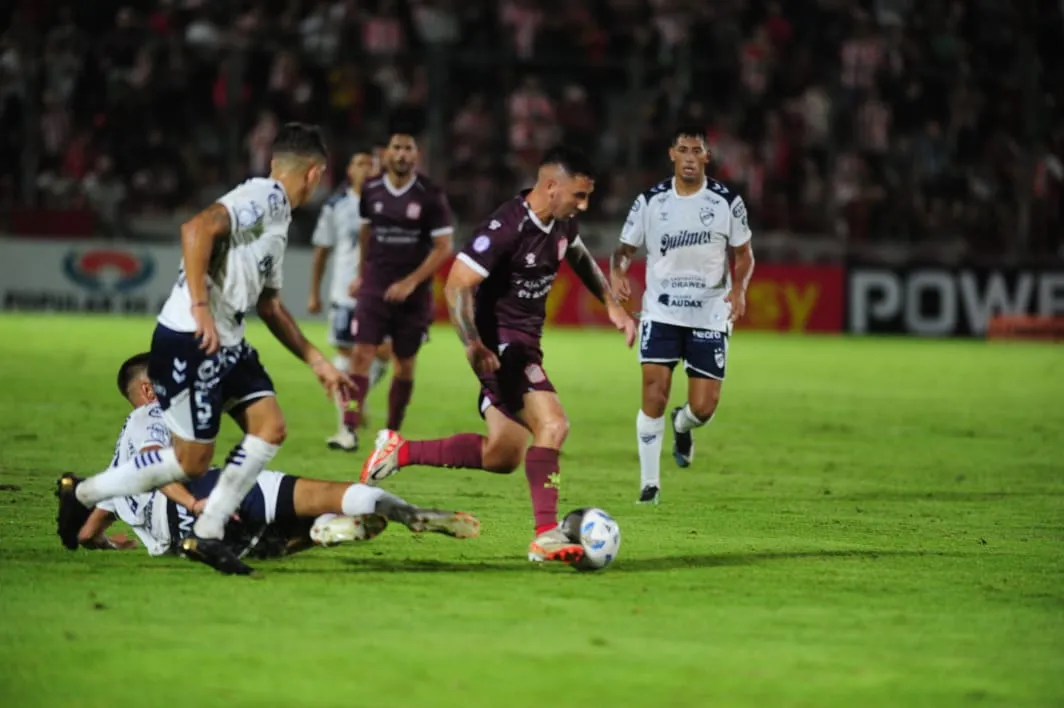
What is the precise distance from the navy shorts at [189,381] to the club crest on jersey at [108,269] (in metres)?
21.4

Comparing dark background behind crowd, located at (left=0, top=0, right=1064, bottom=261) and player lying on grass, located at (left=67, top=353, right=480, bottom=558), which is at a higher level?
dark background behind crowd, located at (left=0, top=0, right=1064, bottom=261)

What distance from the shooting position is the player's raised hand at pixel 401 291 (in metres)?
13.7

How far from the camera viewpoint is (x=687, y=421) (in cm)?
1249

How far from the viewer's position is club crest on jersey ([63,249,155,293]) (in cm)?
2872

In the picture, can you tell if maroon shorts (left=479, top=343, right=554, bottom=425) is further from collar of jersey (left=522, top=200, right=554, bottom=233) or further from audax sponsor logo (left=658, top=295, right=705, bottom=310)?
audax sponsor logo (left=658, top=295, right=705, bottom=310)

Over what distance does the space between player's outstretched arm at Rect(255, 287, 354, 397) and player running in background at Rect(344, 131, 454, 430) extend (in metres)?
6.13

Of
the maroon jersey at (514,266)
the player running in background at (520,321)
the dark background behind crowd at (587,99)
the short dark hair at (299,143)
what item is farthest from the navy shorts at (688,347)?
the dark background behind crowd at (587,99)

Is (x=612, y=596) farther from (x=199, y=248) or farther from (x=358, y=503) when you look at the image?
(x=199, y=248)

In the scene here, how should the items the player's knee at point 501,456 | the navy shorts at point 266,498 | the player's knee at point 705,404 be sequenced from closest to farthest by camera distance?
1. the navy shorts at point 266,498
2. the player's knee at point 501,456
3. the player's knee at point 705,404

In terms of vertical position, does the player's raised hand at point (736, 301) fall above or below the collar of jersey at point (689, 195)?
below

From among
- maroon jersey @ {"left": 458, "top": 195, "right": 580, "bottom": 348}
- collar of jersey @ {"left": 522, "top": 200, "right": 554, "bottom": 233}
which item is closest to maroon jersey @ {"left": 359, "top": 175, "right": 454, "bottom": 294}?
maroon jersey @ {"left": 458, "top": 195, "right": 580, "bottom": 348}

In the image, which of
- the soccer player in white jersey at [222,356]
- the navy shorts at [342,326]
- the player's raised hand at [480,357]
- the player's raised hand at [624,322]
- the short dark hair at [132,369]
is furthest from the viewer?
the navy shorts at [342,326]

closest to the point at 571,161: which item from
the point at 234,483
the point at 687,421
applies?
the point at 234,483

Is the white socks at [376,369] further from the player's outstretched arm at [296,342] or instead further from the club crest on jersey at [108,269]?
the club crest on jersey at [108,269]
